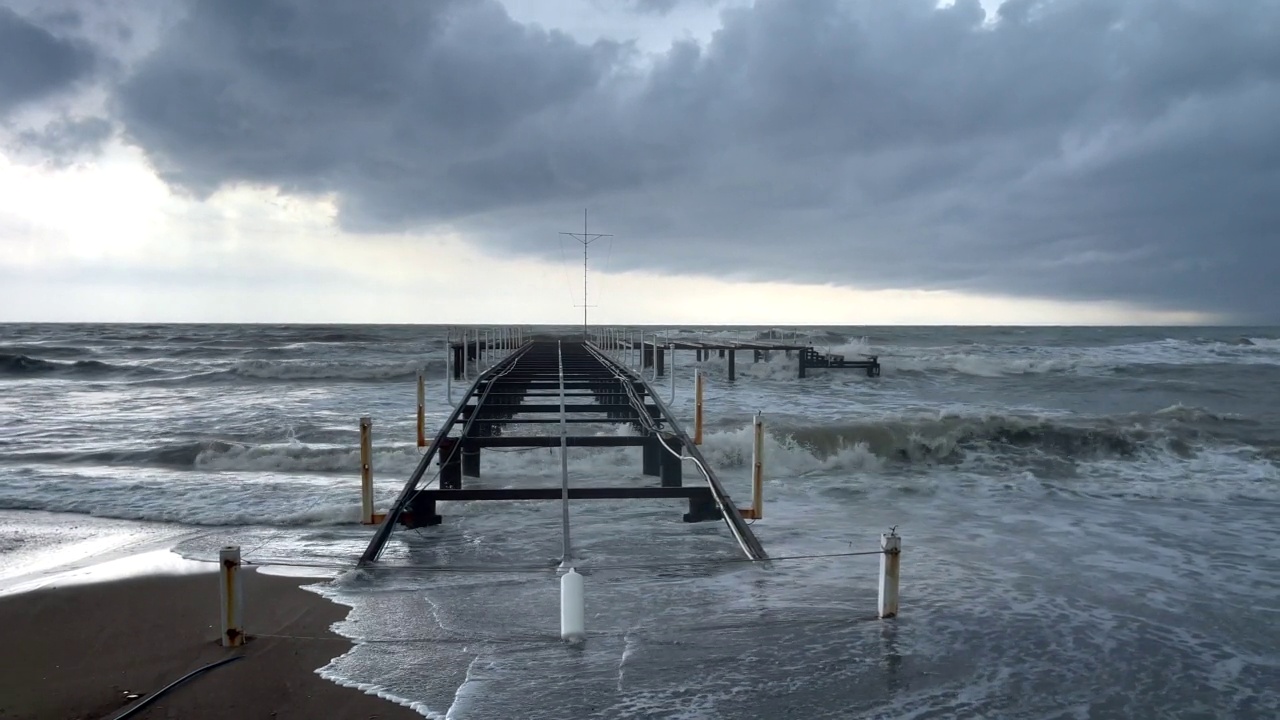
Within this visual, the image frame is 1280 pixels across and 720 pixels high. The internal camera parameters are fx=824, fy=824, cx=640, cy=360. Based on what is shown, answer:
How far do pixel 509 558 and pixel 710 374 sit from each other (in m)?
31.9

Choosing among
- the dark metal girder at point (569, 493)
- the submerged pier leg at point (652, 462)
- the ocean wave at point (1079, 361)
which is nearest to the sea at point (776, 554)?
the submerged pier leg at point (652, 462)

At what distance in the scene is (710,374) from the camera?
39500 mm

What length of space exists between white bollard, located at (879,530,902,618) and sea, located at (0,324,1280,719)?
128 mm

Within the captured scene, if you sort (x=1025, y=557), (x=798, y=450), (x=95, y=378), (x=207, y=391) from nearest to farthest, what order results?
(x=1025, y=557) < (x=798, y=450) < (x=207, y=391) < (x=95, y=378)

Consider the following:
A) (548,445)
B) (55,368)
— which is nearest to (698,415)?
(548,445)

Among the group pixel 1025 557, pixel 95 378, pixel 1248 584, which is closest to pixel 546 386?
pixel 1025 557

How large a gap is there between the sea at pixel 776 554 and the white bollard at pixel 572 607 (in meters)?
0.09

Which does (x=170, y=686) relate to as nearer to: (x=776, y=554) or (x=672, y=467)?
(x=776, y=554)

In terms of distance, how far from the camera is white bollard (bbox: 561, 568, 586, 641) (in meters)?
4.98

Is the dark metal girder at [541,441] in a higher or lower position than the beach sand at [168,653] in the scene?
higher

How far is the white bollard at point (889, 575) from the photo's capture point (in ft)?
17.3

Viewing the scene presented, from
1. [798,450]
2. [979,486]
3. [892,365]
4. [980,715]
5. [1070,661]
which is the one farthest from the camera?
[892,365]

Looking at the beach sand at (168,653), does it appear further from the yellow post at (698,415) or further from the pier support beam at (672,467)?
the yellow post at (698,415)

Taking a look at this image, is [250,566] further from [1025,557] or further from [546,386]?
[546,386]
